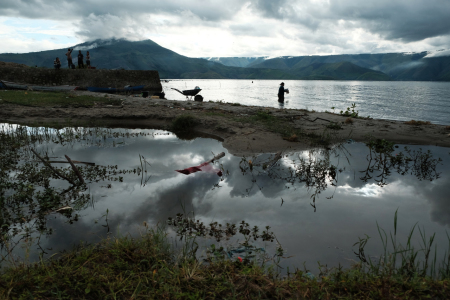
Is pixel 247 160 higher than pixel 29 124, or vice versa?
pixel 29 124

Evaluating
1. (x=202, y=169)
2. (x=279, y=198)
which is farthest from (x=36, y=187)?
(x=279, y=198)

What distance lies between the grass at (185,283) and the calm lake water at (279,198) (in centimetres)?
87

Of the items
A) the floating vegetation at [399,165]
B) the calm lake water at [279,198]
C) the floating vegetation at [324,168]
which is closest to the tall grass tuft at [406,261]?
the calm lake water at [279,198]

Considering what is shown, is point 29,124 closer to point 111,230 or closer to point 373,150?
point 111,230

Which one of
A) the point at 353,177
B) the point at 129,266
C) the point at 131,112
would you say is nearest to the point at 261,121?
the point at 353,177

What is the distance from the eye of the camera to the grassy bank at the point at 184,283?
3.05 metres

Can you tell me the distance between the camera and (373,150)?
415 inches

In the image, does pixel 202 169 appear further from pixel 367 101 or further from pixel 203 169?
pixel 367 101

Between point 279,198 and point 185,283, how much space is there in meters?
3.76

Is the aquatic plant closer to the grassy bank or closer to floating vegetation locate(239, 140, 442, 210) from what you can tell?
floating vegetation locate(239, 140, 442, 210)

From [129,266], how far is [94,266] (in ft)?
1.46

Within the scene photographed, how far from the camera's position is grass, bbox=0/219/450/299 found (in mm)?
3057

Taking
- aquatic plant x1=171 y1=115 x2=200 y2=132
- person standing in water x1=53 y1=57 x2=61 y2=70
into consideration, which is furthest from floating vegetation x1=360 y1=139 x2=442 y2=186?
person standing in water x1=53 y1=57 x2=61 y2=70

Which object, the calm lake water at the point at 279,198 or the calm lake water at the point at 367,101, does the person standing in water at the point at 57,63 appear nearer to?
the calm lake water at the point at 367,101
